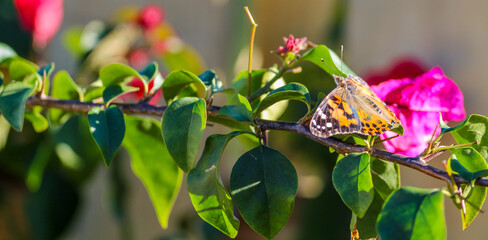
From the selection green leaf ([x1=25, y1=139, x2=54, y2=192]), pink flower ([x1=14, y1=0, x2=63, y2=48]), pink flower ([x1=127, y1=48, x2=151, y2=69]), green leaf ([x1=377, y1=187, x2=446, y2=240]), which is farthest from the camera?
pink flower ([x1=127, y1=48, x2=151, y2=69])

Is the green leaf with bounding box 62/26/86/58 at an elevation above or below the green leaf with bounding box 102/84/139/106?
below

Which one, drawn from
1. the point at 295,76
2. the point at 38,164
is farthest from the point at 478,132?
the point at 38,164

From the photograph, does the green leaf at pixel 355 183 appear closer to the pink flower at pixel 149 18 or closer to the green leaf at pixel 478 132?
the green leaf at pixel 478 132

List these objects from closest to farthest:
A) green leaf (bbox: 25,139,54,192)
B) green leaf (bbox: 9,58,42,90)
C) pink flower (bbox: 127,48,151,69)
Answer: green leaf (bbox: 9,58,42,90) < green leaf (bbox: 25,139,54,192) < pink flower (bbox: 127,48,151,69)

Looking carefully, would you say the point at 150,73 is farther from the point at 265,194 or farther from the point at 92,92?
the point at 265,194

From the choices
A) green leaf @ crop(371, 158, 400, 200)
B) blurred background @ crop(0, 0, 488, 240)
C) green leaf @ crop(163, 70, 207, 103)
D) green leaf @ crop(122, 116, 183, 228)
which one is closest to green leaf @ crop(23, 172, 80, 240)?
blurred background @ crop(0, 0, 488, 240)

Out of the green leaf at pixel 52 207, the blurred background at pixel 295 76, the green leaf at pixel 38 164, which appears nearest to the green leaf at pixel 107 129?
the blurred background at pixel 295 76

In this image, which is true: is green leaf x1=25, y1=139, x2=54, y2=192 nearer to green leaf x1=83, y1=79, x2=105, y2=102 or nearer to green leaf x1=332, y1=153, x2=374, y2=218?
green leaf x1=83, y1=79, x2=105, y2=102

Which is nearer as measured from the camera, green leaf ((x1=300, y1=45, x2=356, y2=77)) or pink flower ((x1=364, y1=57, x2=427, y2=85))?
green leaf ((x1=300, y1=45, x2=356, y2=77))
